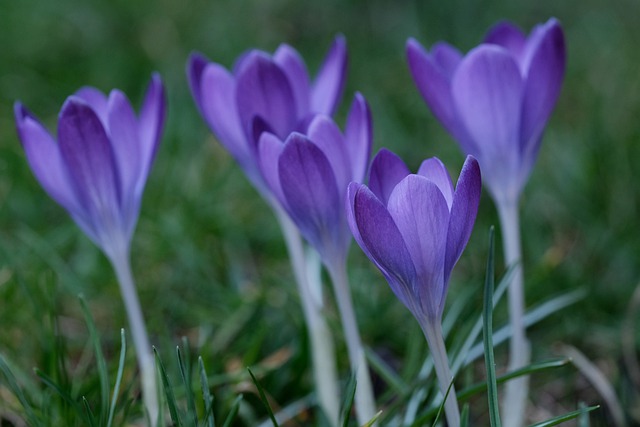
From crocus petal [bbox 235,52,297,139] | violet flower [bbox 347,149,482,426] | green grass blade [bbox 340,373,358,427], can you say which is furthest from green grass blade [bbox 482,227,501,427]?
crocus petal [bbox 235,52,297,139]

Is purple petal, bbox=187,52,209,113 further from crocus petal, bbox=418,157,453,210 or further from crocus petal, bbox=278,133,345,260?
crocus petal, bbox=418,157,453,210

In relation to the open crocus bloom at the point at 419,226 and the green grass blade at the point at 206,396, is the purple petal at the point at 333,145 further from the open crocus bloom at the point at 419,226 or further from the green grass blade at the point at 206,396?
the green grass blade at the point at 206,396

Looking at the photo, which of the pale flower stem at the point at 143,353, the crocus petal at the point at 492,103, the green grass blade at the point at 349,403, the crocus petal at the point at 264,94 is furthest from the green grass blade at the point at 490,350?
the pale flower stem at the point at 143,353

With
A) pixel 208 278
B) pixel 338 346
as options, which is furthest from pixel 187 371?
pixel 208 278

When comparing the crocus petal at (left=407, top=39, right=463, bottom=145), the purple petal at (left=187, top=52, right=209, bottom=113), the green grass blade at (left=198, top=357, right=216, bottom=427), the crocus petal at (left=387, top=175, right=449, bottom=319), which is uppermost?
the purple petal at (left=187, top=52, right=209, bottom=113)

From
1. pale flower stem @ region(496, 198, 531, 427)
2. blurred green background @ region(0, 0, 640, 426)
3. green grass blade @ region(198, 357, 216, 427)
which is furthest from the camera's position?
blurred green background @ region(0, 0, 640, 426)

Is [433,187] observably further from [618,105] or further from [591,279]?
[618,105]

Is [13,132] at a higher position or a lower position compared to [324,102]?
higher
